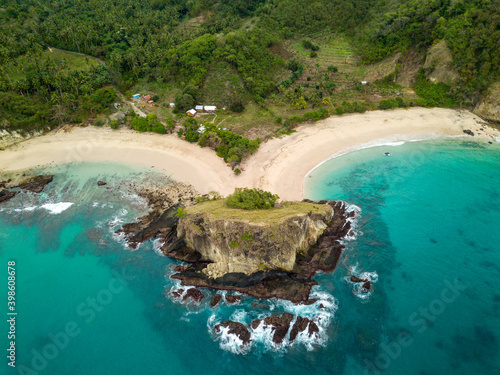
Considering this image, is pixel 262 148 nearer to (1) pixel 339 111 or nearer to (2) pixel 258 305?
(1) pixel 339 111

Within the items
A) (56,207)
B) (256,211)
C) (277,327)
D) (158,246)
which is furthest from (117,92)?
(277,327)

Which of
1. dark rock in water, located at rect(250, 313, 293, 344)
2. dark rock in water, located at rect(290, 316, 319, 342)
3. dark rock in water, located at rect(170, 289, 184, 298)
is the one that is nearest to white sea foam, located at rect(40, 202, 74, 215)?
dark rock in water, located at rect(170, 289, 184, 298)

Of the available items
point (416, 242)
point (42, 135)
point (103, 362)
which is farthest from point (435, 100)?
point (42, 135)

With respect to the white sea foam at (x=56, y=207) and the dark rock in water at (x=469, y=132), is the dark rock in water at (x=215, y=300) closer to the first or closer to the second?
the white sea foam at (x=56, y=207)

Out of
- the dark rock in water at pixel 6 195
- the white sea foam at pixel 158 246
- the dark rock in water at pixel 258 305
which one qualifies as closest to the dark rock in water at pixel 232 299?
the dark rock in water at pixel 258 305

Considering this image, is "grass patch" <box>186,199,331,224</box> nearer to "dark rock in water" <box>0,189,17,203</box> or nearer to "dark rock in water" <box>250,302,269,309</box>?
"dark rock in water" <box>250,302,269,309</box>

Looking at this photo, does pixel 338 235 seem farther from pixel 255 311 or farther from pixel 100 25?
pixel 100 25
